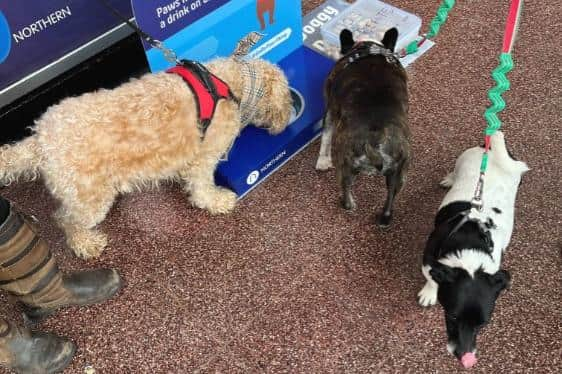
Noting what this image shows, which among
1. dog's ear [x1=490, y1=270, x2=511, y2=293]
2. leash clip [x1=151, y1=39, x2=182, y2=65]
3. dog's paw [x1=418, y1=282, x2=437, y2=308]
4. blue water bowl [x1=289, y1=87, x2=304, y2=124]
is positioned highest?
leash clip [x1=151, y1=39, x2=182, y2=65]

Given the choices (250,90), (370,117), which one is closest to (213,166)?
(250,90)

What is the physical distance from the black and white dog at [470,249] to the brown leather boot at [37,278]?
1.29 m

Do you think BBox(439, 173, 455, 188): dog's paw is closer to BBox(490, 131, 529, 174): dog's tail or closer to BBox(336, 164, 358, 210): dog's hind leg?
BBox(490, 131, 529, 174): dog's tail

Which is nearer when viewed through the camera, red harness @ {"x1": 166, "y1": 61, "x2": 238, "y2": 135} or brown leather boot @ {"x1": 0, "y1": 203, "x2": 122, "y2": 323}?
brown leather boot @ {"x1": 0, "y1": 203, "x2": 122, "y2": 323}

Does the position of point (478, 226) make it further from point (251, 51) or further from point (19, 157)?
point (19, 157)

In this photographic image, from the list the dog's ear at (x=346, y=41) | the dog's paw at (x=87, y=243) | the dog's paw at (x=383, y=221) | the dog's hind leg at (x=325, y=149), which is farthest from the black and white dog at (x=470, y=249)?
the dog's paw at (x=87, y=243)

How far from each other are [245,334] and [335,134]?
87 cm

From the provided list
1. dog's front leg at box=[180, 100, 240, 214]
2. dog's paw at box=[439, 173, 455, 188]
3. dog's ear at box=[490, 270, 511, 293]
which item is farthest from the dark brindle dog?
dog's ear at box=[490, 270, 511, 293]

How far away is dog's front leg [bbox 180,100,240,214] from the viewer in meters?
2.08

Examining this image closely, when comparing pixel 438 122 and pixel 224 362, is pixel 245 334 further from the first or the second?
pixel 438 122

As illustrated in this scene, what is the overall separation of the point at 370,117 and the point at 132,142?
2.88 ft

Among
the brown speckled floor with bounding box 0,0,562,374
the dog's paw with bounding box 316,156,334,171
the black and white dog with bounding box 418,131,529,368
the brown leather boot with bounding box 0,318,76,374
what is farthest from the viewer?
the dog's paw with bounding box 316,156,334,171

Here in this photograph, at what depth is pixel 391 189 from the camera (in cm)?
205

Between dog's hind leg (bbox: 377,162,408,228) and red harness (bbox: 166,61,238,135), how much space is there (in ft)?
2.45
